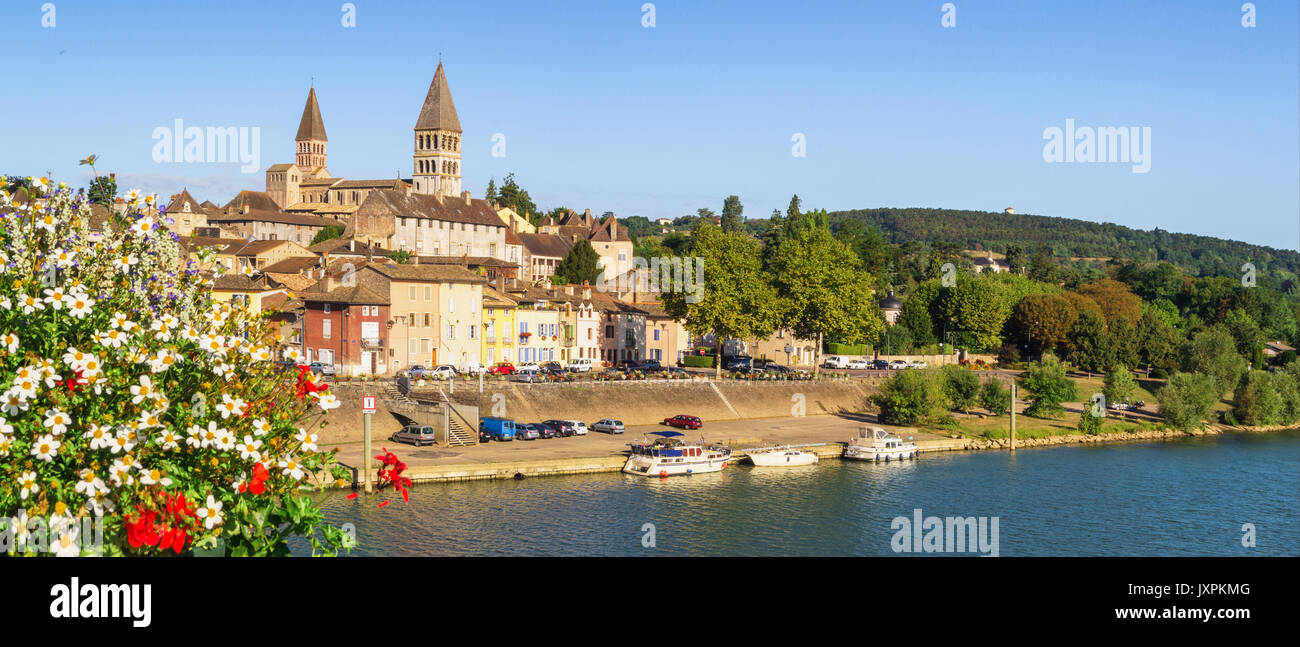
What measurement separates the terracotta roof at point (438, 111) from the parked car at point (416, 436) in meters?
130

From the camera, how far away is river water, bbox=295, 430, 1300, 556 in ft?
142

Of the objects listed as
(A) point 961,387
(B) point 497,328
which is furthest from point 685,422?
(A) point 961,387

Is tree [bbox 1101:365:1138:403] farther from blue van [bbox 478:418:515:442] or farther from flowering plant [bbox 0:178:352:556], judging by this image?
flowering plant [bbox 0:178:352:556]

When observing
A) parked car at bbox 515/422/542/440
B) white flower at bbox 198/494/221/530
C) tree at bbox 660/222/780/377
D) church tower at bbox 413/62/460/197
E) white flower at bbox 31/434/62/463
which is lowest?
parked car at bbox 515/422/542/440

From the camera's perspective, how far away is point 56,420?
10469 mm

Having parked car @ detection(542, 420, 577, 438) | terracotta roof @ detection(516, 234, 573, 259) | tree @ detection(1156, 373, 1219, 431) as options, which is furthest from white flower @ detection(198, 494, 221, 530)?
terracotta roof @ detection(516, 234, 573, 259)

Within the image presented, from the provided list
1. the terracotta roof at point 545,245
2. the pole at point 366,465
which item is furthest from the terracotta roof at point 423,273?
the terracotta roof at point 545,245

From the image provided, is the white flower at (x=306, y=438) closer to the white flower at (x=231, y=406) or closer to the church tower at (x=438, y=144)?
the white flower at (x=231, y=406)

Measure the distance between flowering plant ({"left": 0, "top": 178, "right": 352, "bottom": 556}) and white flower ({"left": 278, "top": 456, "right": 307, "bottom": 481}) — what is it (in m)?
0.03

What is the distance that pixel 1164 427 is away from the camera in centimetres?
8638

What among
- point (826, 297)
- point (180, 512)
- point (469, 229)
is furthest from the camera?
point (469, 229)
